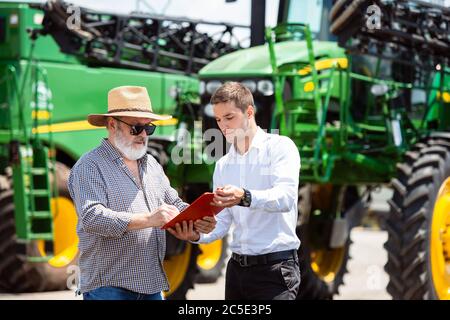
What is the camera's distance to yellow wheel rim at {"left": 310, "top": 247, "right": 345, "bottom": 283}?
31.8 ft

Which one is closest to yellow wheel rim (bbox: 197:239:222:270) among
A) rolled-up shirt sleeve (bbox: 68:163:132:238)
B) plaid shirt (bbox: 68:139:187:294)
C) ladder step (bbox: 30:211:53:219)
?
ladder step (bbox: 30:211:53:219)

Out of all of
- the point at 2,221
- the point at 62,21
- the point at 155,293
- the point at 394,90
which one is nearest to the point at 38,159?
the point at 2,221

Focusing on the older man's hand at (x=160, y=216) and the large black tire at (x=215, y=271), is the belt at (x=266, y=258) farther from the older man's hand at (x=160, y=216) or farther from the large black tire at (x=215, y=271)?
the large black tire at (x=215, y=271)

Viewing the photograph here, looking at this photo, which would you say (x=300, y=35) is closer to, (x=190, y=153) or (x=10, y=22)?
(x=190, y=153)

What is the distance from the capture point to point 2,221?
33.4 ft

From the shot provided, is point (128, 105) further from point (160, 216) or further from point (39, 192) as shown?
point (39, 192)

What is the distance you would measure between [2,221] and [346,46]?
4.18 metres

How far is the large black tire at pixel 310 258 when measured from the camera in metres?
9.03

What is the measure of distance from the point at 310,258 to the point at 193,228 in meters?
4.98

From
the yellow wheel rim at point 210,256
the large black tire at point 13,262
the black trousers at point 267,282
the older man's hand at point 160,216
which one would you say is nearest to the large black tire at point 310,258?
the yellow wheel rim at point 210,256

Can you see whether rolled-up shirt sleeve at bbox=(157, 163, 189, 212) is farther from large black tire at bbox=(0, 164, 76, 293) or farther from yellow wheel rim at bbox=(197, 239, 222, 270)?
yellow wheel rim at bbox=(197, 239, 222, 270)

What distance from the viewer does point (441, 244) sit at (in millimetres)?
7961

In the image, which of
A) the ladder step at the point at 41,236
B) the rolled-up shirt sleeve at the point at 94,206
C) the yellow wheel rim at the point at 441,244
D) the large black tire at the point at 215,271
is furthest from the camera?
the large black tire at the point at 215,271

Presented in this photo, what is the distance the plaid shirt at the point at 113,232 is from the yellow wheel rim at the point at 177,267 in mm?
4544
